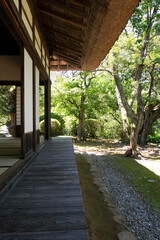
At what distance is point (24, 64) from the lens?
104 inches

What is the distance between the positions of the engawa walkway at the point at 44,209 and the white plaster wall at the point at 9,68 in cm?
388

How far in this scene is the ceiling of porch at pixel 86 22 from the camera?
2.09 m

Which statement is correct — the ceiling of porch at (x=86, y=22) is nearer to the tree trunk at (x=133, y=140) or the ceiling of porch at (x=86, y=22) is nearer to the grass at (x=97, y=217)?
the grass at (x=97, y=217)

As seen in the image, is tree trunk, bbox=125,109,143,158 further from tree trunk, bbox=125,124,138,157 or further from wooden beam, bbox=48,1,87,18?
wooden beam, bbox=48,1,87,18

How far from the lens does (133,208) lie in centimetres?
306

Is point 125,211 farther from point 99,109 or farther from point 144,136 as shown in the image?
point 99,109

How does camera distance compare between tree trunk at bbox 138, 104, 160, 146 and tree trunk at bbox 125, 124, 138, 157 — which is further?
tree trunk at bbox 138, 104, 160, 146

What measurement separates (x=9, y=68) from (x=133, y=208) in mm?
4925

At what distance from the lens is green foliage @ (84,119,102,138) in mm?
11758

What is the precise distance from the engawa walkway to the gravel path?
4.01 ft

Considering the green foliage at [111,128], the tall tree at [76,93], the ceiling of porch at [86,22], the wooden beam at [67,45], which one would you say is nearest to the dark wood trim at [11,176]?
the ceiling of porch at [86,22]

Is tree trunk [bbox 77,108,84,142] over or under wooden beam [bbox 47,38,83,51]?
under

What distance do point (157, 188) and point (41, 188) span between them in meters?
3.16

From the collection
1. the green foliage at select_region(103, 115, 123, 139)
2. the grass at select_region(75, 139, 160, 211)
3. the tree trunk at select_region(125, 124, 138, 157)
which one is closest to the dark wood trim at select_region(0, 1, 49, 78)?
the grass at select_region(75, 139, 160, 211)
